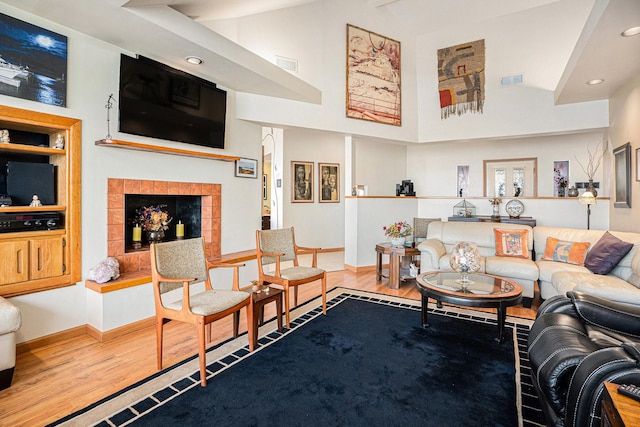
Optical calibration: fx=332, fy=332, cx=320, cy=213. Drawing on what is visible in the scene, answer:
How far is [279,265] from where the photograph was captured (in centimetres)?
334

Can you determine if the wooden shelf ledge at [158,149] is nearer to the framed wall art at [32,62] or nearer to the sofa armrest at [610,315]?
the framed wall art at [32,62]

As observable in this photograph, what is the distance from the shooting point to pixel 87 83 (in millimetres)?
2969

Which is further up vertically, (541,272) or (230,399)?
(541,272)

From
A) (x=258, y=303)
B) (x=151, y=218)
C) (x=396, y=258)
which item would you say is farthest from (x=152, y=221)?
(x=396, y=258)

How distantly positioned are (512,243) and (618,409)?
380cm

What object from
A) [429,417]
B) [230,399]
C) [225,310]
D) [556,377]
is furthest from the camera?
[225,310]

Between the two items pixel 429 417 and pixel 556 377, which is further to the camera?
pixel 429 417

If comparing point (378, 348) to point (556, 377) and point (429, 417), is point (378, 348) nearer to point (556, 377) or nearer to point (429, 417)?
point (429, 417)

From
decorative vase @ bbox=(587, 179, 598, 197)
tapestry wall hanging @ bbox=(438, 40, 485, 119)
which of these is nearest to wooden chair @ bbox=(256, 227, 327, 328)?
tapestry wall hanging @ bbox=(438, 40, 485, 119)

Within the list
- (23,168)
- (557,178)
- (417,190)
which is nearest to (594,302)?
(23,168)

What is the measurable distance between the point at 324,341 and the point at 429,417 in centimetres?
115

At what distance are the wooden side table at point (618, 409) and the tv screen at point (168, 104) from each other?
12.3 ft

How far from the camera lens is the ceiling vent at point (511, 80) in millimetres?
5289

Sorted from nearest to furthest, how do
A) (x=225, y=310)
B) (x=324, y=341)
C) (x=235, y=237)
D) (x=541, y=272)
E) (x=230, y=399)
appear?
(x=230, y=399)
(x=225, y=310)
(x=324, y=341)
(x=541, y=272)
(x=235, y=237)
